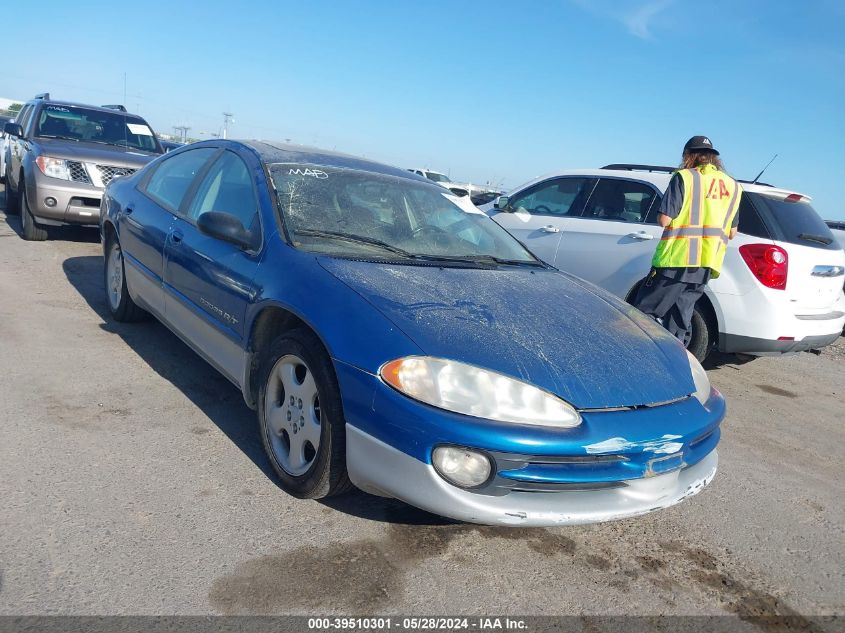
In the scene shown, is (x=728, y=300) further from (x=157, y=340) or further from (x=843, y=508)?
(x=157, y=340)

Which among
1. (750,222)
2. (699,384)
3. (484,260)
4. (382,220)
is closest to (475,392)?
(699,384)

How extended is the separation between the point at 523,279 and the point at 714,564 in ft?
4.95

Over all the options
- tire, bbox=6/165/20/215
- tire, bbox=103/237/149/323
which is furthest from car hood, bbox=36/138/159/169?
tire, bbox=103/237/149/323

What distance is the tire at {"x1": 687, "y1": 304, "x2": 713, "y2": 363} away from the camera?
534 centimetres

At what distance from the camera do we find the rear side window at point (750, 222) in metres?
5.16

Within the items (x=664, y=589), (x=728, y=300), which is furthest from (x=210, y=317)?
(x=728, y=300)

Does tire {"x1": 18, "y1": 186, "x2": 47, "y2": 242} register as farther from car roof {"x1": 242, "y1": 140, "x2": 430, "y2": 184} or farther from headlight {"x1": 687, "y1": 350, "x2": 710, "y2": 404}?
headlight {"x1": 687, "y1": 350, "x2": 710, "y2": 404}

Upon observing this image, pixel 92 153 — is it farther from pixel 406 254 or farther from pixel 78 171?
pixel 406 254

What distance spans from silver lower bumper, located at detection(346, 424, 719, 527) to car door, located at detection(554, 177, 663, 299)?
351 centimetres

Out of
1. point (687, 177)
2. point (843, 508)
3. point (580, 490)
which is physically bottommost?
point (843, 508)

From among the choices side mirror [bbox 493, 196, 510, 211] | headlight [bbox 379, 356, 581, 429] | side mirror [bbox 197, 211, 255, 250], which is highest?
side mirror [bbox 493, 196, 510, 211]

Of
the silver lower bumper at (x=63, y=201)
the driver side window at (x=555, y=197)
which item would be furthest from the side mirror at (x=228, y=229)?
the silver lower bumper at (x=63, y=201)

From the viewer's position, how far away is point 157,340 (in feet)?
15.7

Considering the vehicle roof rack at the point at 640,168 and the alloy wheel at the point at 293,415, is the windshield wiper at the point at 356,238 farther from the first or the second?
the vehicle roof rack at the point at 640,168
